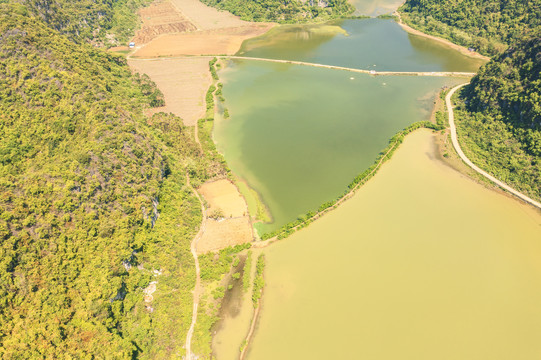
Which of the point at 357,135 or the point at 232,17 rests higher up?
the point at 232,17

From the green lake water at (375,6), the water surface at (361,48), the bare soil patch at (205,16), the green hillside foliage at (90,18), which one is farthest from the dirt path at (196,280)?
the green lake water at (375,6)

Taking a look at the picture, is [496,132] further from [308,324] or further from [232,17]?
[232,17]

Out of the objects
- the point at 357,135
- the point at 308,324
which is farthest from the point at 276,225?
the point at 357,135

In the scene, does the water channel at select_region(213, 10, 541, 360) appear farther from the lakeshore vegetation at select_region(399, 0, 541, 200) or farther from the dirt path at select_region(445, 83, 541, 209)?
the lakeshore vegetation at select_region(399, 0, 541, 200)

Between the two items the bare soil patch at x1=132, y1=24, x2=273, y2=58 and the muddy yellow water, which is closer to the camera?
the muddy yellow water

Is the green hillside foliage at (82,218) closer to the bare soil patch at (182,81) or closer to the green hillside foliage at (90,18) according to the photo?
the bare soil patch at (182,81)

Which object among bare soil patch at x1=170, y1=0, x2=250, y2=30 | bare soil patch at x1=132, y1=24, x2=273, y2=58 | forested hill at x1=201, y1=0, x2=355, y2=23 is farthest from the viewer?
forested hill at x1=201, y1=0, x2=355, y2=23

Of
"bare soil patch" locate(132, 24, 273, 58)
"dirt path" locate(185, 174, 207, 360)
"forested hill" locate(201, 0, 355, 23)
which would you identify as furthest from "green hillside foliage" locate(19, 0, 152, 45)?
"dirt path" locate(185, 174, 207, 360)
